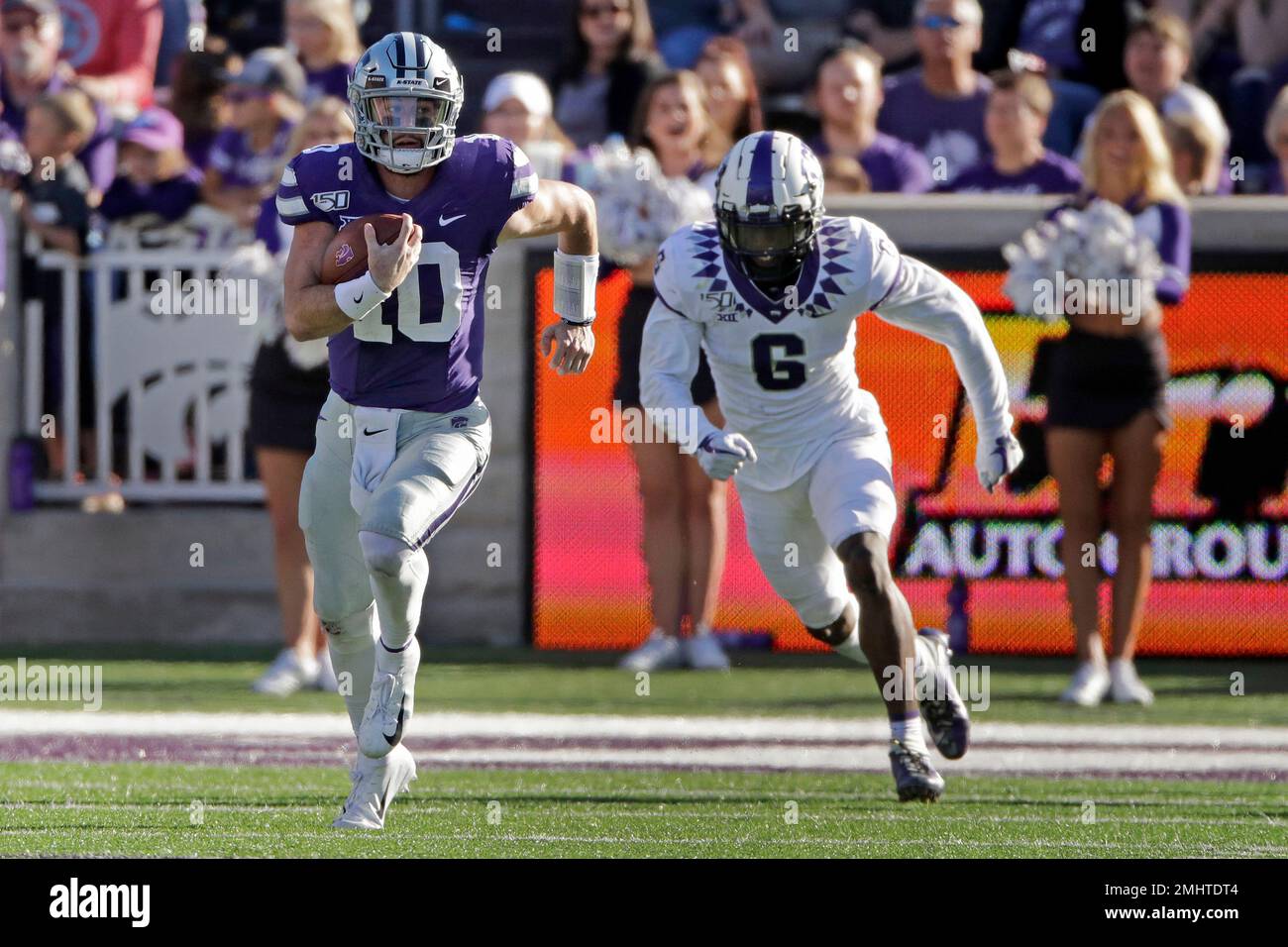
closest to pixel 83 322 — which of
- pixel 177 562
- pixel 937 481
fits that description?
pixel 177 562

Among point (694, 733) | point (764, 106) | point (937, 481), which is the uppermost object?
point (764, 106)

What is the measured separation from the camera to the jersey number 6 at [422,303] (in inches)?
269

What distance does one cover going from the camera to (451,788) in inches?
302

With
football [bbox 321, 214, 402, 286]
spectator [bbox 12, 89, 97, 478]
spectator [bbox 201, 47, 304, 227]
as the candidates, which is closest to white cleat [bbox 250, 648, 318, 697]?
spectator [bbox 12, 89, 97, 478]

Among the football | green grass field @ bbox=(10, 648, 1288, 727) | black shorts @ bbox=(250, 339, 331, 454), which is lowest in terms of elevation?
green grass field @ bbox=(10, 648, 1288, 727)

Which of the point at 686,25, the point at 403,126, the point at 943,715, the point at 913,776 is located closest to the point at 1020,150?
the point at 686,25

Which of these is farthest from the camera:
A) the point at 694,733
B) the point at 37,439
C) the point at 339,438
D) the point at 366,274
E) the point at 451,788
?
the point at 37,439

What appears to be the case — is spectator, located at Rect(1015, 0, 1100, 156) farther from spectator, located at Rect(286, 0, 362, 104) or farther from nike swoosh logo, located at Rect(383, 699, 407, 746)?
nike swoosh logo, located at Rect(383, 699, 407, 746)

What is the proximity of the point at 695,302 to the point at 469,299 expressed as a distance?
38.8 inches

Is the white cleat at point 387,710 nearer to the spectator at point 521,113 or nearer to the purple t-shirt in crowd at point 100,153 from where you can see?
the spectator at point 521,113

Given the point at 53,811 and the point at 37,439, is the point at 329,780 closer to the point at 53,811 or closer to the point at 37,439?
the point at 53,811

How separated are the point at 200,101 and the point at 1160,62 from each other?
489 cm

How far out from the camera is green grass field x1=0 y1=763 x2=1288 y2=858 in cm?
641

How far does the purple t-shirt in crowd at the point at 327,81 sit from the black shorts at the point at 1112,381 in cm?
410
